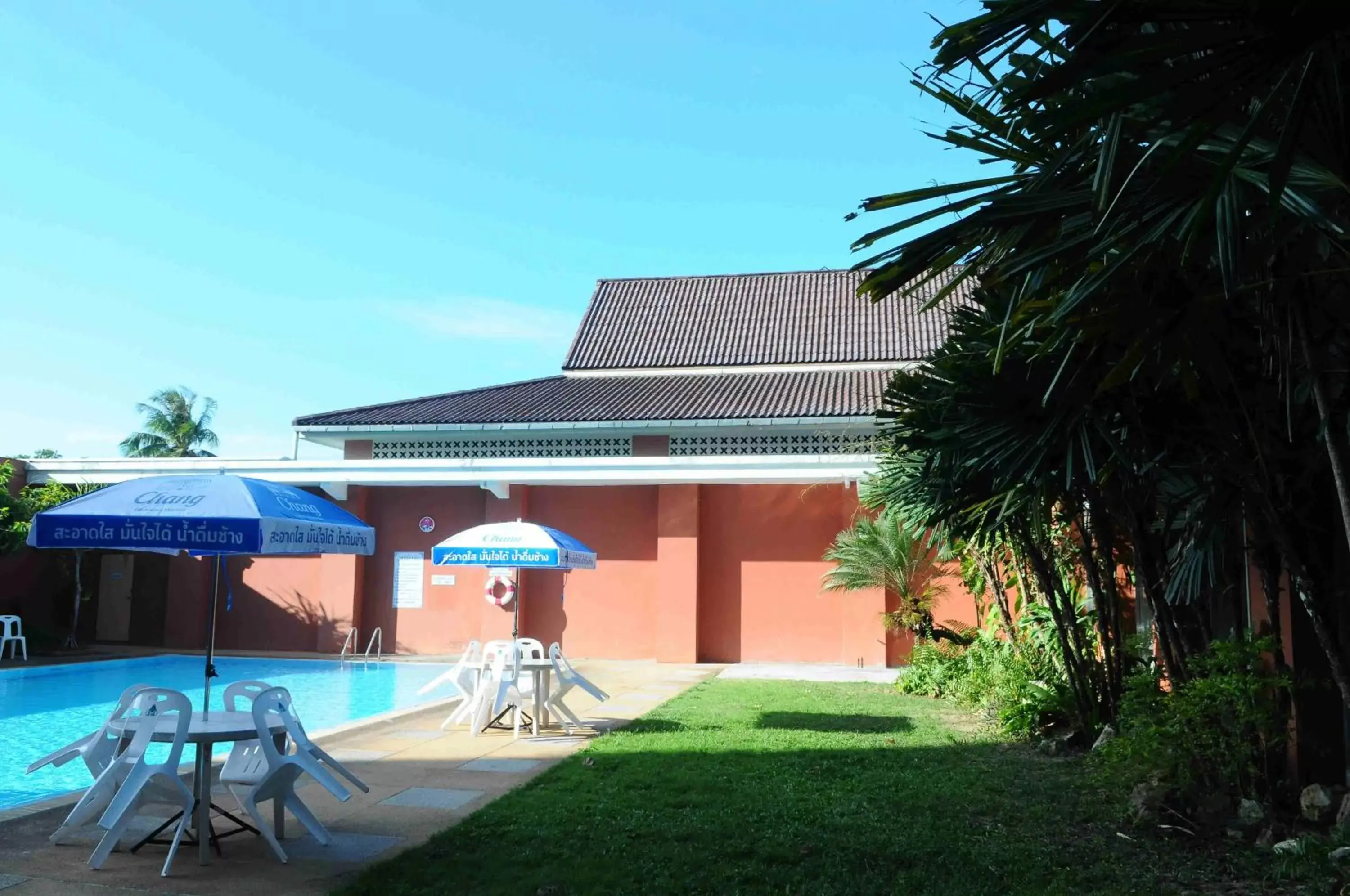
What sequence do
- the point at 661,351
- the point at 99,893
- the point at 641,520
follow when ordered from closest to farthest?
the point at 99,893
the point at 641,520
the point at 661,351

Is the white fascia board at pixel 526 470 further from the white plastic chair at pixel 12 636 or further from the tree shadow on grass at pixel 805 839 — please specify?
the tree shadow on grass at pixel 805 839

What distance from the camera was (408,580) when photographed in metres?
19.2

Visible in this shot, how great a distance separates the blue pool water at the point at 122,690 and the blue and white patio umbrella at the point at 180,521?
3270 millimetres

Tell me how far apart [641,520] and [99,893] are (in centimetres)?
1409

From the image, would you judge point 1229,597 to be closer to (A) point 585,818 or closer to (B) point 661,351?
(A) point 585,818

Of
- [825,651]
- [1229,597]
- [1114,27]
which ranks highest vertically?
[1114,27]

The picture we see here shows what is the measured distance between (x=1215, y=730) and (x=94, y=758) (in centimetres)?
598

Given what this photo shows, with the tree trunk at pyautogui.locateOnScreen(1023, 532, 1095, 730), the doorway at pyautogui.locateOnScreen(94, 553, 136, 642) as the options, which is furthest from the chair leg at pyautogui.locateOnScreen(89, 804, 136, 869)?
the doorway at pyautogui.locateOnScreen(94, 553, 136, 642)

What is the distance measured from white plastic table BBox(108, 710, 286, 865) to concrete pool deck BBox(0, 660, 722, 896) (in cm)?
10

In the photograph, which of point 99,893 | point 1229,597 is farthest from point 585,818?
point 1229,597

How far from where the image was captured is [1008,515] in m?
6.57

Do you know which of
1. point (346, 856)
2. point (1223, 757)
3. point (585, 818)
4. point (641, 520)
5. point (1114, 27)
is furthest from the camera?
point (641, 520)

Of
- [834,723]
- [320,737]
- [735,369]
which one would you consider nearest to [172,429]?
[735,369]

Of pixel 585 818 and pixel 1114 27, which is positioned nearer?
pixel 1114 27
